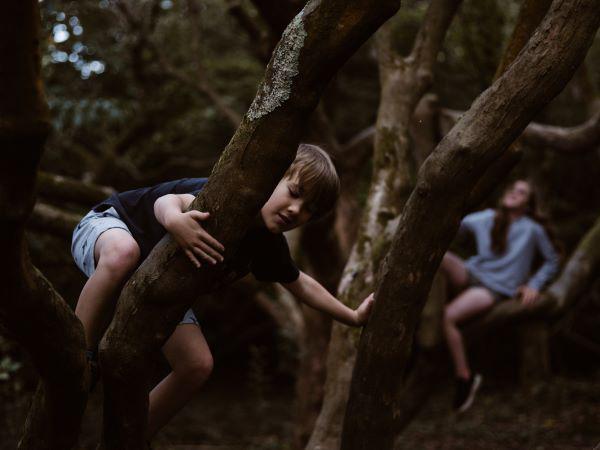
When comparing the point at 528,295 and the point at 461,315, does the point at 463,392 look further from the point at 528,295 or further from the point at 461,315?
the point at 528,295

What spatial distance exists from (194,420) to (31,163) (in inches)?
299

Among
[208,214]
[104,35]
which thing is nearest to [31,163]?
[208,214]

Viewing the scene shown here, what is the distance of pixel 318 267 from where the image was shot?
18.3 ft

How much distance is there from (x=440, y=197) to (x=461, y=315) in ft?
8.45

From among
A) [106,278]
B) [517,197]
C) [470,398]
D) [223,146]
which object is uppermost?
[106,278]

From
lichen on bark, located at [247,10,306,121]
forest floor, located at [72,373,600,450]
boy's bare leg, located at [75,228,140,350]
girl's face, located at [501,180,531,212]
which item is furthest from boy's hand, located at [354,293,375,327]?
forest floor, located at [72,373,600,450]

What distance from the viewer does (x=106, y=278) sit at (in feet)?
7.13

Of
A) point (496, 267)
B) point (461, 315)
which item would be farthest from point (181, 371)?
point (496, 267)

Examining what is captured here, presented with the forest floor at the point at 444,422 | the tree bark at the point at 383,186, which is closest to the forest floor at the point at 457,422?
the forest floor at the point at 444,422

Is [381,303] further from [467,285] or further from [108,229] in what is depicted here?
[467,285]

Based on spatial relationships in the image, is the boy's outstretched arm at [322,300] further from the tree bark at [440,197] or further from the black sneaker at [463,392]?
the black sneaker at [463,392]

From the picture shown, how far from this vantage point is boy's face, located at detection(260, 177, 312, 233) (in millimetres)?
2334

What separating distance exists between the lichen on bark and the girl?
3.16m

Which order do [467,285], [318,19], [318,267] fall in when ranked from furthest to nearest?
[318,267], [467,285], [318,19]
